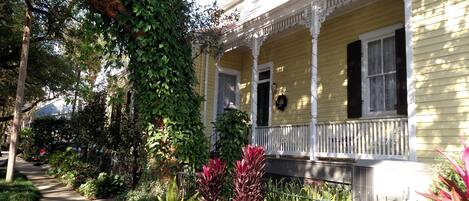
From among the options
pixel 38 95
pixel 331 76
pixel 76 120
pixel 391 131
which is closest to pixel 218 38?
pixel 331 76

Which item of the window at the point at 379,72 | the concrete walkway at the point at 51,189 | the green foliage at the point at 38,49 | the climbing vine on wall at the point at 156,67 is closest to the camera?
the climbing vine on wall at the point at 156,67

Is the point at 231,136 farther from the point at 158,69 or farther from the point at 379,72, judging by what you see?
the point at 379,72

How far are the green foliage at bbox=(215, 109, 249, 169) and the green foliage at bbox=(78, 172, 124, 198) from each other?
4.57m

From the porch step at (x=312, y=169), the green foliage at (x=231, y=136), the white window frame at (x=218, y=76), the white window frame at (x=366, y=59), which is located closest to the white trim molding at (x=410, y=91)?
the porch step at (x=312, y=169)

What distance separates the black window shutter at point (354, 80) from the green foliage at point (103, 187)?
672 centimetres

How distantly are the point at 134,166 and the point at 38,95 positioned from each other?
1125cm

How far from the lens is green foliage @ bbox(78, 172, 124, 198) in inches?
428

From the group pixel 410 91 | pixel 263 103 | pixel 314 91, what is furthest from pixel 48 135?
pixel 410 91

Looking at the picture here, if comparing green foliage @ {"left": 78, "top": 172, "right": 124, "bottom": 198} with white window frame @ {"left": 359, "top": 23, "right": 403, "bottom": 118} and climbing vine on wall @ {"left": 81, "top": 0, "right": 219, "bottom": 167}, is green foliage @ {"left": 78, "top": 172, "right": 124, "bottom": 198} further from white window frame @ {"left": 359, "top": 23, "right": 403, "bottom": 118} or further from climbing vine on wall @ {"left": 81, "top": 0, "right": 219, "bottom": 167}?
white window frame @ {"left": 359, "top": 23, "right": 403, "bottom": 118}

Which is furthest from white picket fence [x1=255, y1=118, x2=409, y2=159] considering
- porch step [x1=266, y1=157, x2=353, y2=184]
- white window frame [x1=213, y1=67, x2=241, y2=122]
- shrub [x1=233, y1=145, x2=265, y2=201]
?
white window frame [x1=213, y1=67, x2=241, y2=122]

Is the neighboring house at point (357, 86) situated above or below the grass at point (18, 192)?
above

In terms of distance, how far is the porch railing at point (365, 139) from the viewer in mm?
7387

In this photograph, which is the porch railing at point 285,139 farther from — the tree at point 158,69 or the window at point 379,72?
the tree at point 158,69

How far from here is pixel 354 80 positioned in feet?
31.6
